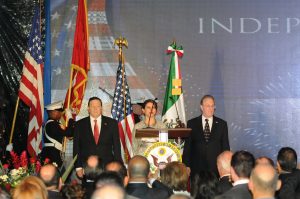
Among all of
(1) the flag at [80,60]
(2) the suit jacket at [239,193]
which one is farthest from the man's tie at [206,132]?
(2) the suit jacket at [239,193]

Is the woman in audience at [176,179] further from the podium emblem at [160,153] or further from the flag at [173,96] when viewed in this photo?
the flag at [173,96]

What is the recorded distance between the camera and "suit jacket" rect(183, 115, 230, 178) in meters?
8.22

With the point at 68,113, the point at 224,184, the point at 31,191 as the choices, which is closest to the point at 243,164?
the point at 224,184

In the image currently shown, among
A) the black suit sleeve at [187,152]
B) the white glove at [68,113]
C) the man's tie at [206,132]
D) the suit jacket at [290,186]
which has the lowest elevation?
the suit jacket at [290,186]

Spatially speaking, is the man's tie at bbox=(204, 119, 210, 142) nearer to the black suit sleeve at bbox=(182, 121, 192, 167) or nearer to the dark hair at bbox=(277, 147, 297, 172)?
the black suit sleeve at bbox=(182, 121, 192, 167)

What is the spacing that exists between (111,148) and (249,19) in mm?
3697

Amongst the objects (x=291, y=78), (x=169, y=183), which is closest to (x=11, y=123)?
(x=291, y=78)

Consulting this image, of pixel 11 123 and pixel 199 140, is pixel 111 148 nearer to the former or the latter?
pixel 199 140

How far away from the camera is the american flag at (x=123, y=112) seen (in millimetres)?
9453

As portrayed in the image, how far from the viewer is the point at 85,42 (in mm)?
9938

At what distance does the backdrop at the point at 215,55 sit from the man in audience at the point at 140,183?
5.18 m

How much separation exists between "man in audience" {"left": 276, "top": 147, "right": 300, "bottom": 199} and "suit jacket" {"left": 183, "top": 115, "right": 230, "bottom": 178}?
6.48 ft

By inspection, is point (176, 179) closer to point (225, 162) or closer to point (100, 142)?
point (225, 162)

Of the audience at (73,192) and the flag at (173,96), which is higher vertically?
the flag at (173,96)
